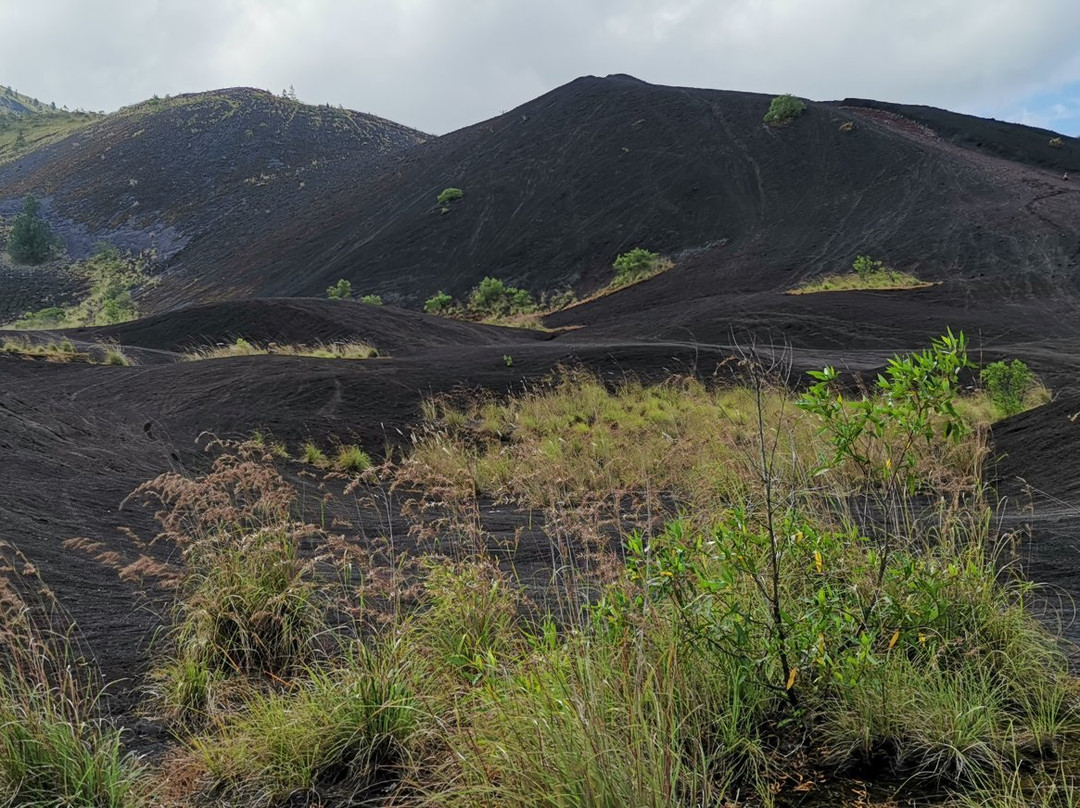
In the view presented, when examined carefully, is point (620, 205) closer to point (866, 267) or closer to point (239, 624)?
point (866, 267)

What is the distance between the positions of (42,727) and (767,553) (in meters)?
3.10

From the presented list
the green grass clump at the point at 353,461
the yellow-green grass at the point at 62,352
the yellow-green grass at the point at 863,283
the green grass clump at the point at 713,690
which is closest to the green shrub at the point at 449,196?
the yellow-green grass at the point at 863,283

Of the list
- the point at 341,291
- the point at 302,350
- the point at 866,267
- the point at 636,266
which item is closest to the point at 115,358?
the point at 302,350

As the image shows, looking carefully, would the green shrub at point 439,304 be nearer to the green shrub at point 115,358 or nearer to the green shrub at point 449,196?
the green shrub at point 449,196

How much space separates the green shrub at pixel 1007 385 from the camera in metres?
12.5

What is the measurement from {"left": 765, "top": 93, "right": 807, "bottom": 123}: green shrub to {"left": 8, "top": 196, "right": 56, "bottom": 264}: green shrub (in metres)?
53.9

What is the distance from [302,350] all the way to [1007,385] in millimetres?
17933

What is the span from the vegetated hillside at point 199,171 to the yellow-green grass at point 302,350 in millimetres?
31221

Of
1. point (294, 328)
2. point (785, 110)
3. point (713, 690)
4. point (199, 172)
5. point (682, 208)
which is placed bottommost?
point (713, 690)

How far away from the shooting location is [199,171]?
75.1 meters

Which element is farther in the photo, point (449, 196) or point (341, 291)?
point (449, 196)

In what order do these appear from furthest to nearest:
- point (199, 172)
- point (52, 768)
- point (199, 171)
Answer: point (199, 171) < point (199, 172) < point (52, 768)

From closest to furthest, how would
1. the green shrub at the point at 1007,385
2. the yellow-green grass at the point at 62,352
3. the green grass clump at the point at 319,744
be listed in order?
the green grass clump at the point at 319,744
the green shrub at the point at 1007,385
the yellow-green grass at the point at 62,352

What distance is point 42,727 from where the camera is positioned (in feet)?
10.0
